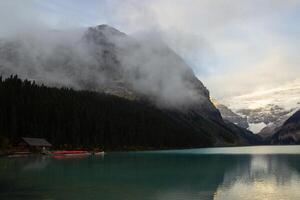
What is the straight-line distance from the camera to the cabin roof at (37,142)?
520ft

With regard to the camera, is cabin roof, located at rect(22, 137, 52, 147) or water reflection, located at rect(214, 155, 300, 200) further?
cabin roof, located at rect(22, 137, 52, 147)

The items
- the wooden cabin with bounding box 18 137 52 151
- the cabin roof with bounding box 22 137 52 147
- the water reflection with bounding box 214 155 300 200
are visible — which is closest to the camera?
the water reflection with bounding box 214 155 300 200

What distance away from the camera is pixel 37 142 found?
536 feet

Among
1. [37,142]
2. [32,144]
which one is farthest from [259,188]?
[37,142]

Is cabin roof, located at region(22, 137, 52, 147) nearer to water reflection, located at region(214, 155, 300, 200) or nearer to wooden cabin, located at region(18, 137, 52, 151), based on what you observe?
wooden cabin, located at region(18, 137, 52, 151)

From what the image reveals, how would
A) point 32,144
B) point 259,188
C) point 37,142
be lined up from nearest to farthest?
point 259,188 → point 32,144 → point 37,142

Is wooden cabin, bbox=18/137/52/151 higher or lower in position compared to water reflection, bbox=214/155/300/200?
higher

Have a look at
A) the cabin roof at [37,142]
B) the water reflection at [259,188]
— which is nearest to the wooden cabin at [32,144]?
the cabin roof at [37,142]

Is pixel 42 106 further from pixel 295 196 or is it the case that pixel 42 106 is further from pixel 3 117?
pixel 295 196

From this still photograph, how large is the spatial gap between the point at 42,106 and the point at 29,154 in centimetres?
4817

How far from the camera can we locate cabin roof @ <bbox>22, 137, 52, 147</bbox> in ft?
520

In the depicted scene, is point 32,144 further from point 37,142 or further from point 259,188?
point 259,188

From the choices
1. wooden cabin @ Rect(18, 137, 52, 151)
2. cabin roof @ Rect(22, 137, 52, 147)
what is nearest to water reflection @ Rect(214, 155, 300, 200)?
wooden cabin @ Rect(18, 137, 52, 151)

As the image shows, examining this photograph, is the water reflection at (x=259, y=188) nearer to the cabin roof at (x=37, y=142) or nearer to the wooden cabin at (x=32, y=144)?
the wooden cabin at (x=32, y=144)
